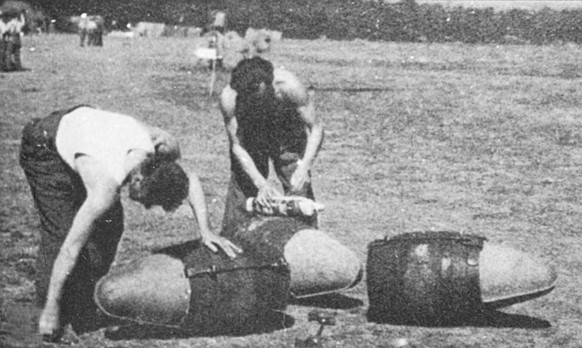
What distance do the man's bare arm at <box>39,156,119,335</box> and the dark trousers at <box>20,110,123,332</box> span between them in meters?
0.36

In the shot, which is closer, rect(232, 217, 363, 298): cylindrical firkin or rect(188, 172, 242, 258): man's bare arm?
rect(188, 172, 242, 258): man's bare arm

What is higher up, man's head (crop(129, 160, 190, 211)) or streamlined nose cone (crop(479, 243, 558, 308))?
man's head (crop(129, 160, 190, 211))

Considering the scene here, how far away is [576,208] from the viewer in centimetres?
960

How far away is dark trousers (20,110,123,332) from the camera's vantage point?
566 centimetres

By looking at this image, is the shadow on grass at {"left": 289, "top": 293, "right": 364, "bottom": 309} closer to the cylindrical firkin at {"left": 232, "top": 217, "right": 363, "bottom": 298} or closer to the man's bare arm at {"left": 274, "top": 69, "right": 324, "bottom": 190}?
the cylindrical firkin at {"left": 232, "top": 217, "right": 363, "bottom": 298}

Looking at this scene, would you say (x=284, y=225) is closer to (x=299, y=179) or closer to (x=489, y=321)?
(x=299, y=179)

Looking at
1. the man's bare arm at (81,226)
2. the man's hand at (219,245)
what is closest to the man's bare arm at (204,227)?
the man's hand at (219,245)

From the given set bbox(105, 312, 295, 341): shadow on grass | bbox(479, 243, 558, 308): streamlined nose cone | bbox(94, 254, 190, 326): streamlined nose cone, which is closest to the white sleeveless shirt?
bbox(94, 254, 190, 326): streamlined nose cone

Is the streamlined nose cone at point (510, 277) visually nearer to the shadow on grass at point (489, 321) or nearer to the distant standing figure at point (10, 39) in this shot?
the shadow on grass at point (489, 321)

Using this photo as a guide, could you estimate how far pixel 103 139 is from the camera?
17.4 ft

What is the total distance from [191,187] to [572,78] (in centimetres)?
1908

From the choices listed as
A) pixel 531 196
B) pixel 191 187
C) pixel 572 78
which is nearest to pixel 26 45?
pixel 572 78

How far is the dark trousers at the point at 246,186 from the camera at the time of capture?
718cm

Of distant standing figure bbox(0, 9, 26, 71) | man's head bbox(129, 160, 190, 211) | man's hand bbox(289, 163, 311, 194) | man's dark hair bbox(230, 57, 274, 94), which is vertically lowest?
distant standing figure bbox(0, 9, 26, 71)
